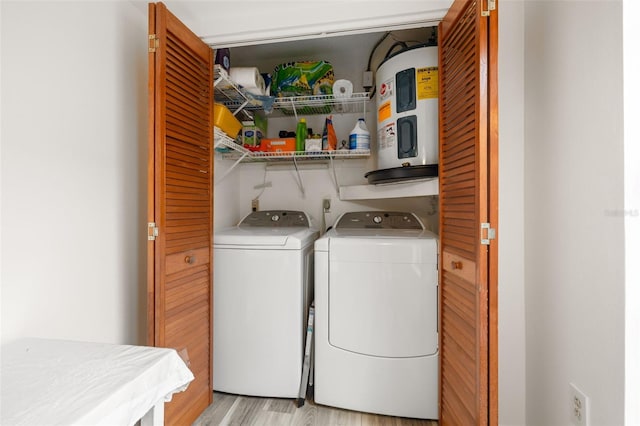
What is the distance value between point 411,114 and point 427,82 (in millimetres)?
194

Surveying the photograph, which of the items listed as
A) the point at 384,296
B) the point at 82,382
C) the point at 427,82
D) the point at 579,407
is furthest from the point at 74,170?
the point at 579,407

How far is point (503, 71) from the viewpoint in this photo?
1.48 metres

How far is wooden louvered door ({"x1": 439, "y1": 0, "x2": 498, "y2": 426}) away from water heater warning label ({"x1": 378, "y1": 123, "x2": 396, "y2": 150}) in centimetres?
34

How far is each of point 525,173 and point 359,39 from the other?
5.23 feet

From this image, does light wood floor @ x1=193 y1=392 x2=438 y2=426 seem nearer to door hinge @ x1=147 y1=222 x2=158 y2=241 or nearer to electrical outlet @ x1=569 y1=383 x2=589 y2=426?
electrical outlet @ x1=569 y1=383 x2=589 y2=426

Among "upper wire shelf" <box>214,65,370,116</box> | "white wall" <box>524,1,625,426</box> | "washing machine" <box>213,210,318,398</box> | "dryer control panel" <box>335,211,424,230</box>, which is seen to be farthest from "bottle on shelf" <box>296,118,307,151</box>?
"white wall" <box>524,1,625,426</box>

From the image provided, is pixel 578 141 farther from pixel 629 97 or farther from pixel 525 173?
pixel 525 173

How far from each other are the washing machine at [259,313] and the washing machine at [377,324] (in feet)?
0.46

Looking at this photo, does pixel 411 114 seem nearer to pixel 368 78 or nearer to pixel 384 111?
pixel 384 111

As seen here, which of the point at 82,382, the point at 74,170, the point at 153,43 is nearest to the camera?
the point at 82,382

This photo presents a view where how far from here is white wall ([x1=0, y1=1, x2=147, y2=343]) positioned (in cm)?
103

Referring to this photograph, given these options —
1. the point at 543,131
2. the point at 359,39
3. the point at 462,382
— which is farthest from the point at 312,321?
the point at 359,39

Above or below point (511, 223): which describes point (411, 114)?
above

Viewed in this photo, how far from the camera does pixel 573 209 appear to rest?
1132mm
